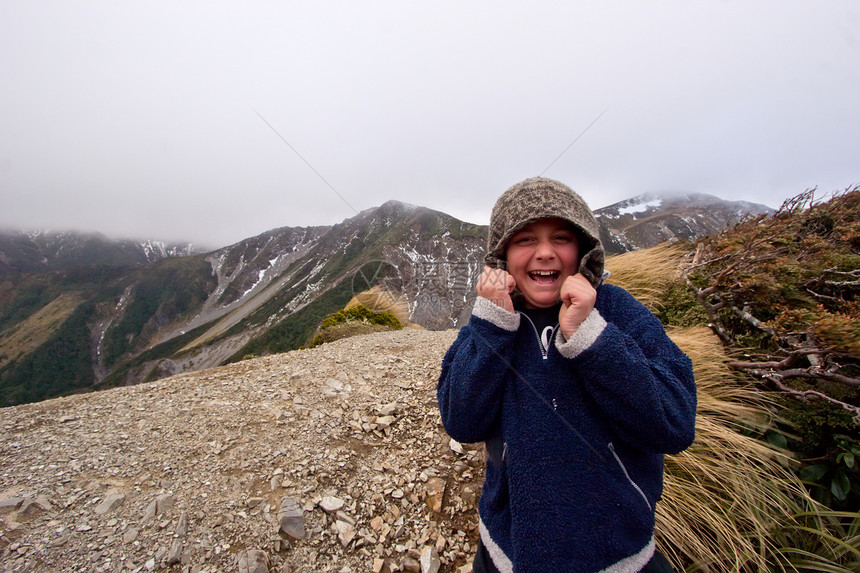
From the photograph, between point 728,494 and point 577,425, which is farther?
point 728,494

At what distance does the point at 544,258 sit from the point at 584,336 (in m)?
0.36

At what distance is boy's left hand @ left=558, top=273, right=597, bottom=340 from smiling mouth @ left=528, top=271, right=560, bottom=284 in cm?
13

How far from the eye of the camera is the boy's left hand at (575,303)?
1.28 metres

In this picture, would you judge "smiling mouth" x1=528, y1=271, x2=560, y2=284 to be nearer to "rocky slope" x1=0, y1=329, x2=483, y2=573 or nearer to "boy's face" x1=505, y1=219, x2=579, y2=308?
"boy's face" x1=505, y1=219, x2=579, y2=308

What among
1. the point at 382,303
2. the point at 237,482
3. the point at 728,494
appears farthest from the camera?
the point at 382,303

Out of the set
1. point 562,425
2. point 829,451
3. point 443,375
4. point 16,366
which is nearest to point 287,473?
point 443,375

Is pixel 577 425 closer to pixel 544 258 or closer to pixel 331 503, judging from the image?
pixel 544 258

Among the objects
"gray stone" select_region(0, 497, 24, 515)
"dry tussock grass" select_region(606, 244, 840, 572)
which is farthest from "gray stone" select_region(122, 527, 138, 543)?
→ "dry tussock grass" select_region(606, 244, 840, 572)

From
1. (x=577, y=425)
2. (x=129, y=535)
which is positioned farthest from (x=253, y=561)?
(x=577, y=425)

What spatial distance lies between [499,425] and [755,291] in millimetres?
3346

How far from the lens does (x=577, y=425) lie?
1.33m

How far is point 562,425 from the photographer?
1.34m

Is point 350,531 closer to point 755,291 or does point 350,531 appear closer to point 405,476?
point 405,476

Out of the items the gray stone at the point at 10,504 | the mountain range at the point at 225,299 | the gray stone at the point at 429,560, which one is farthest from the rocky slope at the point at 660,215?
the gray stone at the point at 10,504
